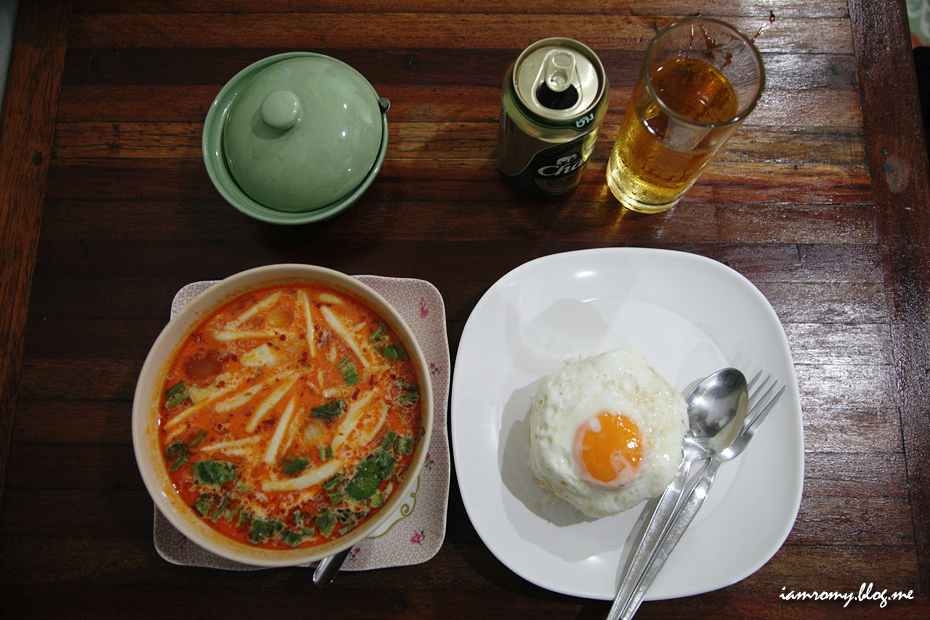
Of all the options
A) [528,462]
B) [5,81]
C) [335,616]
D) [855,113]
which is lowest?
[335,616]

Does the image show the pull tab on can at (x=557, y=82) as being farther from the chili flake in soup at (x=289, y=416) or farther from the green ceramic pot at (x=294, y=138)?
the chili flake in soup at (x=289, y=416)

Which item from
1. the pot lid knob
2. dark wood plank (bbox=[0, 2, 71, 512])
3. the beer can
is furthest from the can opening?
dark wood plank (bbox=[0, 2, 71, 512])

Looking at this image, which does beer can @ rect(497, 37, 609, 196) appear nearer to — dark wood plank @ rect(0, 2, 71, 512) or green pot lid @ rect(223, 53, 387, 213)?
green pot lid @ rect(223, 53, 387, 213)

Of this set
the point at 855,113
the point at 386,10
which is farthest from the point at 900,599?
the point at 386,10

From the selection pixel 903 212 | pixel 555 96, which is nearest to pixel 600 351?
pixel 555 96

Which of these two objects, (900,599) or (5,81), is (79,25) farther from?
(900,599)

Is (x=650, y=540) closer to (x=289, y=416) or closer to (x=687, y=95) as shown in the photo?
(x=289, y=416)
